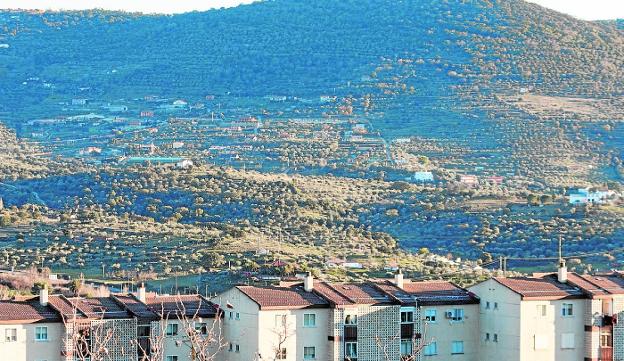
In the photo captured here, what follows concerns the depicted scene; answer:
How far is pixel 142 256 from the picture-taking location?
80125mm

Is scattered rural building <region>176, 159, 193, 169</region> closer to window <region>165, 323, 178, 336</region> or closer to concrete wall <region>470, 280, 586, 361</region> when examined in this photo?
concrete wall <region>470, 280, 586, 361</region>

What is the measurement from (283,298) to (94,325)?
533 centimetres

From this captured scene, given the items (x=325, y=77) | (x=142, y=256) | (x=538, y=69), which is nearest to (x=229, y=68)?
(x=325, y=77)

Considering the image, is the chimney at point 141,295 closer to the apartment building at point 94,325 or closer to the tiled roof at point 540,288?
the apartment building at point 94,325

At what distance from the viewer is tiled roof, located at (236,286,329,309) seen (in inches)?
1918

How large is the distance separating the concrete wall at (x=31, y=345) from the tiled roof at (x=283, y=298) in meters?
5.24

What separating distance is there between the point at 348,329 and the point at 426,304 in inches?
95.2

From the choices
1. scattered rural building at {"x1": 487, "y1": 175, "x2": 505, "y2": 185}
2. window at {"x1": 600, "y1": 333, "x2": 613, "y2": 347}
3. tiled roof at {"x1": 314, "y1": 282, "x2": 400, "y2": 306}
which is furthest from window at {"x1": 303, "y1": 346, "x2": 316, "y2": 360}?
scattered rural building at {"x1": 487, "y1": 175, "x2": 505, "y2": 185}

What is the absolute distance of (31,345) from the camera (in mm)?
46719

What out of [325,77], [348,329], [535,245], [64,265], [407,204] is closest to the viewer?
[348,329]

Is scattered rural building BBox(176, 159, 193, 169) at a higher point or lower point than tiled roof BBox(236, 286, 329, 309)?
higher

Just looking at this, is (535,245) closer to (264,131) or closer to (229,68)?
(264,131)

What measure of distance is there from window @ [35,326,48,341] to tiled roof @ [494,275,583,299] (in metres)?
12.4

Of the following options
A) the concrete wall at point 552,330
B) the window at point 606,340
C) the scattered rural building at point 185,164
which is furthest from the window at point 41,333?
the scattered rural building at point 185,164
